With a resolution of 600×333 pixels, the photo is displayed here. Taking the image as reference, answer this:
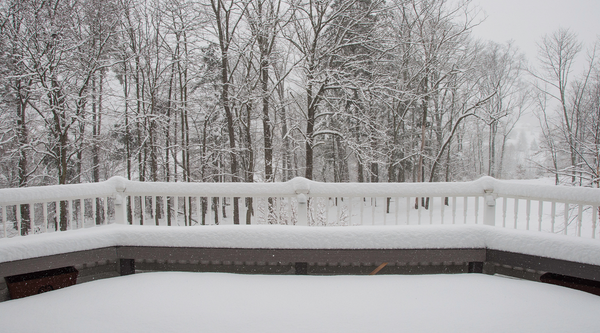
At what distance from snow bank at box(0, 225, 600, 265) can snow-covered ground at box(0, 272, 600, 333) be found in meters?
0.25

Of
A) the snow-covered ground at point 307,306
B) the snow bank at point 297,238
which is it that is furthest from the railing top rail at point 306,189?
the snow-covered ground at point 307,306

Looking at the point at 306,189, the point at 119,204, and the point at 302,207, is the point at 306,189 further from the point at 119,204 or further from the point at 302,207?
the point at 119,204

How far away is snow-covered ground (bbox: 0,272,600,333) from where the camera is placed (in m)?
1.70

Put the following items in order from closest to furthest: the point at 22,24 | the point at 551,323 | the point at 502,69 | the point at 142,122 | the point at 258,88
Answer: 1. the point at 551,323
2. the point at 22,24
3. the point at 258,88
4. the point at 142,122
5. the point at 502,69

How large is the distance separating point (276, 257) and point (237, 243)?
0.32 meters

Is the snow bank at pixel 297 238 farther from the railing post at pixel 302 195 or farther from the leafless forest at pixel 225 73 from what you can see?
the leafless forest at pixel 225 73

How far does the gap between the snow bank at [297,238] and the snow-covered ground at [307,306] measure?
246 millimetres

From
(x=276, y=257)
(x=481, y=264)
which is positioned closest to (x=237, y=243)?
(x=276, y=257)

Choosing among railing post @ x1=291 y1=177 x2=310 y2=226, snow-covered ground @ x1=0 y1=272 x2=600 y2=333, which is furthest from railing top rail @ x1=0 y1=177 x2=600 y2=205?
snow-covered ground @ x1=0 y1=272 x2=600 y2=333

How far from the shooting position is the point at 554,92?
16.6 meters

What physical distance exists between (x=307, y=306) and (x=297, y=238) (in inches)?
22.6

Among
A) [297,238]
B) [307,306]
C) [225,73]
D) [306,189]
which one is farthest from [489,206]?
[225,73]

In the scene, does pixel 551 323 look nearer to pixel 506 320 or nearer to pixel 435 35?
pixel 506 320

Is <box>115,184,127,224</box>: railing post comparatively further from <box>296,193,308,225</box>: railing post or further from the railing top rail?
<box>296,193,308,225</box>: railing post
